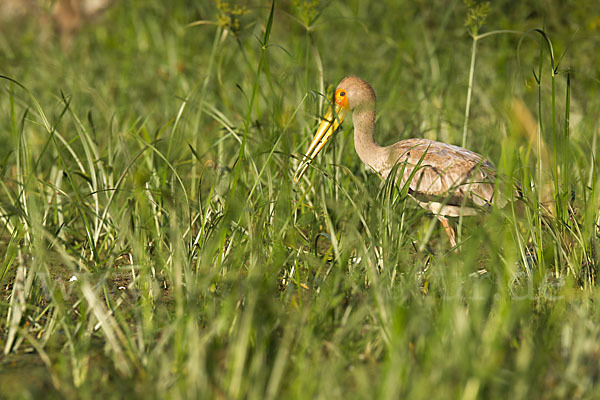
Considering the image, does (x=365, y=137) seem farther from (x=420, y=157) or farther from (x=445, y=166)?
(x=445, y=166)

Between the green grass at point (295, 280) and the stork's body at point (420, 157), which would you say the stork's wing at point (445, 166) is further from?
the green grass at point (295, 280)

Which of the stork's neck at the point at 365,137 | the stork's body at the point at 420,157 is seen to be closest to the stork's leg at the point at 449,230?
the stork's body at the point at 420,157

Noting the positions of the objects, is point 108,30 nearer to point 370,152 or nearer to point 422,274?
point 370,152

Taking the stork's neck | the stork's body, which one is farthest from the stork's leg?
the stork's neck

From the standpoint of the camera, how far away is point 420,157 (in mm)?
3580

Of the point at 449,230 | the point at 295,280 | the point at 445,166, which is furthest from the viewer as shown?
the point at 449,230

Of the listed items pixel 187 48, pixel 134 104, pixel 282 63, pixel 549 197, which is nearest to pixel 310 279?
pixel 549 197

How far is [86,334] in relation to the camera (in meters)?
2.31

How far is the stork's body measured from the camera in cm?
352

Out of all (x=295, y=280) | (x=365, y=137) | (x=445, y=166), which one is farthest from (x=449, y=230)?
(x=295, y=280)

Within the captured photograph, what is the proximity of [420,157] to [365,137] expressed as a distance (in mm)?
329

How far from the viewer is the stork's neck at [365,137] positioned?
3.69 m

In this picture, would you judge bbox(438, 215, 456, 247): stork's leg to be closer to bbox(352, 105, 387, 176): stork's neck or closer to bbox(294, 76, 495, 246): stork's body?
bbox(294, 76, 495, 246): stork's body

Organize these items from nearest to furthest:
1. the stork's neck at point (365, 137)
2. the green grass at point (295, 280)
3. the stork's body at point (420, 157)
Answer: the green grass at point (295, 280) < the stork's body at point (420, 157) < the stork's neck at point (365, 137)
